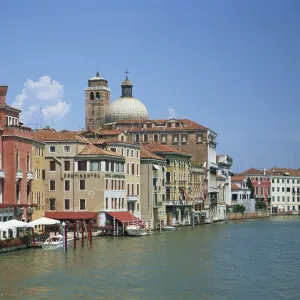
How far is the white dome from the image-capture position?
368 ft

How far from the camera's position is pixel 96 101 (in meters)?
120

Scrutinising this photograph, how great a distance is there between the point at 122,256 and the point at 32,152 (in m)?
16.8

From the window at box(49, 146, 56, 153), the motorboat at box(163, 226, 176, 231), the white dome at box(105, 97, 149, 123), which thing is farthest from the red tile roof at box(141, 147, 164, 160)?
the white dome at box(105, 97, 149, 123)

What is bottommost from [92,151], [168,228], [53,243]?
[168,228]

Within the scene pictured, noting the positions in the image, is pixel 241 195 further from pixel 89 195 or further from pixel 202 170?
pixel 89 195

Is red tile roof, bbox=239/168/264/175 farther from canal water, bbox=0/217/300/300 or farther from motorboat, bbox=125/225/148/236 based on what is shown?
canal water, bbox=0/217/300/300

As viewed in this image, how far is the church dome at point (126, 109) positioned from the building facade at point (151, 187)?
27.4m

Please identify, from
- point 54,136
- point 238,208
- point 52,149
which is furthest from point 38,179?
point 238,208

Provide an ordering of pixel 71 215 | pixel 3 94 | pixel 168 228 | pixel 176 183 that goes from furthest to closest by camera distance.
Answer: pixel 176 183 → pixel 168 228 → pixel 71 215 → pixel 3 94

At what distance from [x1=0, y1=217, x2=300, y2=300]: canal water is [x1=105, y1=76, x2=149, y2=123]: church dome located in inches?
1880

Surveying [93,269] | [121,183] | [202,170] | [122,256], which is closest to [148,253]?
[122,256]

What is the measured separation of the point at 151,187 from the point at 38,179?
628 inches

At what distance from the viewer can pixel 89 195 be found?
7250 cm

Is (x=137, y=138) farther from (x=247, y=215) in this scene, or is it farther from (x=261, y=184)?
(x=261, y=184)
